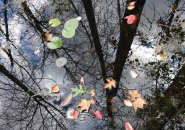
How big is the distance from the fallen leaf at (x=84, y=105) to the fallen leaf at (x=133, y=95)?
125 cm

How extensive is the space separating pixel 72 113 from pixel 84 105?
2.02 ft

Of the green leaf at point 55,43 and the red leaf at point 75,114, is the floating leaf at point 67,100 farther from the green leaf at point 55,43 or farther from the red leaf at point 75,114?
the green leaf at point 55,43

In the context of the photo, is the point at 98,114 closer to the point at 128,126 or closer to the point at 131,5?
the point at 128,126

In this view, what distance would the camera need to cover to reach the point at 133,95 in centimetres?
899

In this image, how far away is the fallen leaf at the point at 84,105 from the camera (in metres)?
8.94

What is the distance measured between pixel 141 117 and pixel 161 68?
164 centimetres

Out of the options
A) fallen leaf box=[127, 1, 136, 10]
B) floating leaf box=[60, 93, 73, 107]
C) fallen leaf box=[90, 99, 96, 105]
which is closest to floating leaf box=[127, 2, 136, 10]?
fallen leaf box=[127, 1, 136, 10]

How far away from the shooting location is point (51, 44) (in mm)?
9172

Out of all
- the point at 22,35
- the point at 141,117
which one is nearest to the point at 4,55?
the point at 22,35

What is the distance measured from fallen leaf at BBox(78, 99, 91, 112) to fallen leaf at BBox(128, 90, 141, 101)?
49.3 inches

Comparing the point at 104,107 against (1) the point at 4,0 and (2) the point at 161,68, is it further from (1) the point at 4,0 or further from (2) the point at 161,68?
(1) the point at 4,0

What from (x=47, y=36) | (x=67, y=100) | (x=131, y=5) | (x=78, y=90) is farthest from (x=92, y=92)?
(x=131, y=5)

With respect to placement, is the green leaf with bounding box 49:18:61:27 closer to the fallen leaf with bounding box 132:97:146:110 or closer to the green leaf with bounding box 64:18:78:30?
the green leaf with bounding box 64:18:78:30

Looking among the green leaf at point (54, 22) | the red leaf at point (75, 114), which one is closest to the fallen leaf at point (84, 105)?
the red leaf at point (75, 114)
